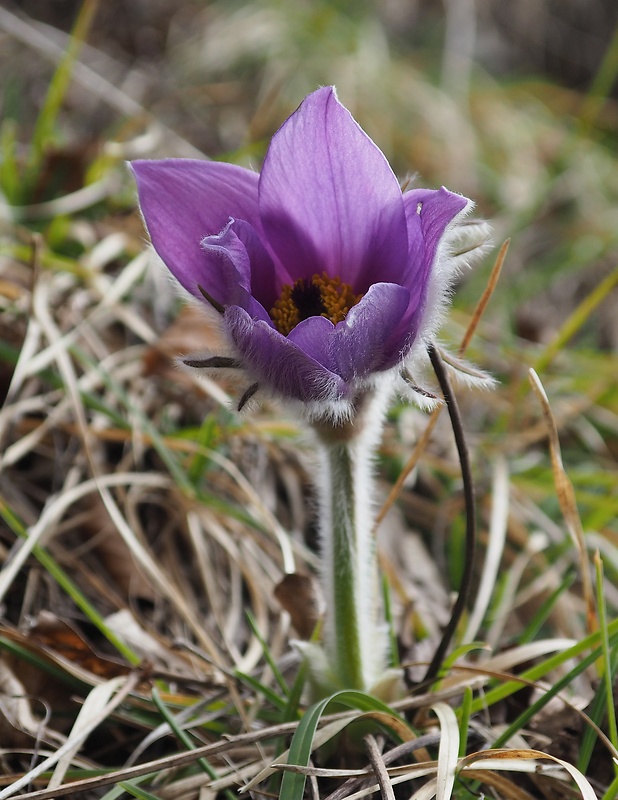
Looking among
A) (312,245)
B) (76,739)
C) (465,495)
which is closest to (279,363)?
(312,245)

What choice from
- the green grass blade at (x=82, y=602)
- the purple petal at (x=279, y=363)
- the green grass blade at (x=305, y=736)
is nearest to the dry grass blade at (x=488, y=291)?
the purple petal at (x=279, y=363)

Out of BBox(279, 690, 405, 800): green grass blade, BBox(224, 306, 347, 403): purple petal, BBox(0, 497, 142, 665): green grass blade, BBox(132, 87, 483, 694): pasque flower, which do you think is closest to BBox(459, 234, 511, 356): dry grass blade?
BBox(132, 87, 483, 694): pasque flower

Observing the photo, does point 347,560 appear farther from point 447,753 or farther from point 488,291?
point 488,291

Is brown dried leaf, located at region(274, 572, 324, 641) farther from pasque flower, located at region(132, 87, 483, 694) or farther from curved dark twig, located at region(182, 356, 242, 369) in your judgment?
curved dark twig, located at region(182, 356, 242, 369)

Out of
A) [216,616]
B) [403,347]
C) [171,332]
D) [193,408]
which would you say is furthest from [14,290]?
[403,347]

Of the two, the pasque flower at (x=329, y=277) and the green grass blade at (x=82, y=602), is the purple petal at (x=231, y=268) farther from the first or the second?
the green grass blade at (x=82, y=602)
